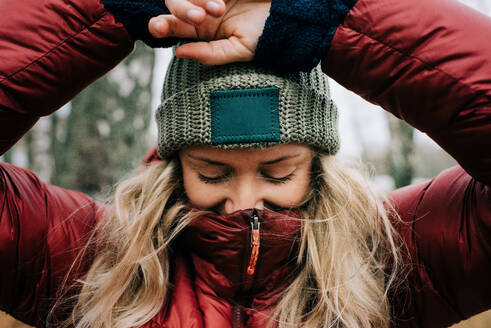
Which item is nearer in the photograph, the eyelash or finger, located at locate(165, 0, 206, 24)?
finger, located at locate(165, 0, 206, 24)

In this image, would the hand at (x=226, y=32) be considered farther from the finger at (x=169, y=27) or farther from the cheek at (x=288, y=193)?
the cheek at (x=288, y=193)

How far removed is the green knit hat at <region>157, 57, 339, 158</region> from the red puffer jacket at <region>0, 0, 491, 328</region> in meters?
0.24

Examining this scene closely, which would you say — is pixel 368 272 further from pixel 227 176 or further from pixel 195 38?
pixel 195 38

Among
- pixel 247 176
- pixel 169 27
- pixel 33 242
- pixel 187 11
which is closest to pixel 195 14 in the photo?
pixel 187 11

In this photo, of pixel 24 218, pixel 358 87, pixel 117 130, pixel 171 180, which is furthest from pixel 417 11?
pixel 117 130

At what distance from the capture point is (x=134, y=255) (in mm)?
1723

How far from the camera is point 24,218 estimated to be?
5.08ft

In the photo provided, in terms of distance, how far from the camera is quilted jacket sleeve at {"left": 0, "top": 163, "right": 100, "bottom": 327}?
152 centimetres

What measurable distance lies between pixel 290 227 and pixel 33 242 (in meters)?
1.01

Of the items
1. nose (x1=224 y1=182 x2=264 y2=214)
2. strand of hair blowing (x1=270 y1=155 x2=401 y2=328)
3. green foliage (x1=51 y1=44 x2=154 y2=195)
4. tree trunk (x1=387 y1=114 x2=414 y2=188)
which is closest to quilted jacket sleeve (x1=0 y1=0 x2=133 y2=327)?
nose (x1=224 y1=182 x2=264 y2=214)

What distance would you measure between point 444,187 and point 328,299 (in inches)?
25.0

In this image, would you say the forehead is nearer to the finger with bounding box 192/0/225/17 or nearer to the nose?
the nose

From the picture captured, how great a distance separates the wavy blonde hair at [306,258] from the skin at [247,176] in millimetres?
96

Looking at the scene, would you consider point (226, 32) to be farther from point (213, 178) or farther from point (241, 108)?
point (213, 178)
